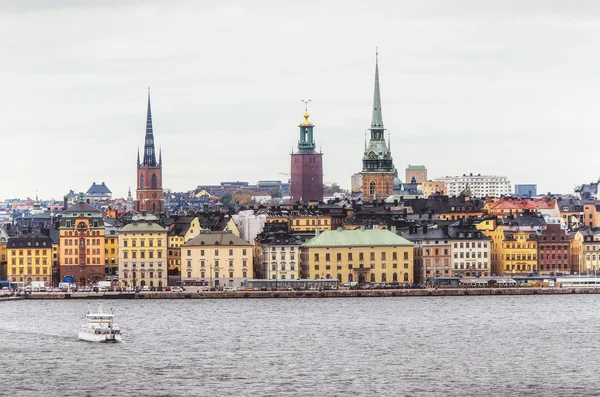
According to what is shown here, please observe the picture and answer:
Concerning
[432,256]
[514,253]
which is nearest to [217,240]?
[432,256]

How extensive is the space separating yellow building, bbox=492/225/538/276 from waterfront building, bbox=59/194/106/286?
62.9ft

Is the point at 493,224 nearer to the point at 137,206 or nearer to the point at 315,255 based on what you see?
the point at 315,255

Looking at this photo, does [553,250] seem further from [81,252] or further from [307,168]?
[307,168]

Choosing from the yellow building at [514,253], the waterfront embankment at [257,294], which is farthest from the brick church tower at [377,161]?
the waterfront embankment at [257,294]

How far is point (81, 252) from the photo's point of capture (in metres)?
92.6

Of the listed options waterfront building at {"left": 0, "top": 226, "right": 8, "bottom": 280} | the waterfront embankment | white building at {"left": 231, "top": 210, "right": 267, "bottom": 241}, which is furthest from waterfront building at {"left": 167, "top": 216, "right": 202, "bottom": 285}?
waterfront building at {"left": 0, "top": 226, "right": 8, "bottom": 280}

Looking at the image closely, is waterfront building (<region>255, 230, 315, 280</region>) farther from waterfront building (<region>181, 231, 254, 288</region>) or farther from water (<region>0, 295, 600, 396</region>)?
A: water (<region>0, 295, 600, 396</region>)

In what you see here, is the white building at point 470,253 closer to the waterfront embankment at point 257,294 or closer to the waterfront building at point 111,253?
the waterfront embankment at point 257,294

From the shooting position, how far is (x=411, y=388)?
49.8 metres

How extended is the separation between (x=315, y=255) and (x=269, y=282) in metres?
2.85

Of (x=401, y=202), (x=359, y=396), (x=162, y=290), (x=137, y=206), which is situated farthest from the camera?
(x=137, y=206)

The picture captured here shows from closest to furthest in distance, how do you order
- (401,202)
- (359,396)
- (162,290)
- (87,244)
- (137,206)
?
1. (359,396)
2. (162,290)
3. (87,244)
4. (401,202)
5. (137,206)

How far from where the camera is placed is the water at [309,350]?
1981 inches

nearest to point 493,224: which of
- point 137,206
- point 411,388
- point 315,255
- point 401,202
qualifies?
point 315,255
